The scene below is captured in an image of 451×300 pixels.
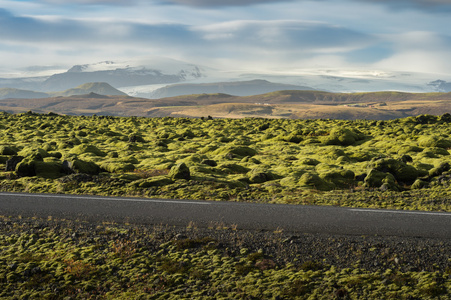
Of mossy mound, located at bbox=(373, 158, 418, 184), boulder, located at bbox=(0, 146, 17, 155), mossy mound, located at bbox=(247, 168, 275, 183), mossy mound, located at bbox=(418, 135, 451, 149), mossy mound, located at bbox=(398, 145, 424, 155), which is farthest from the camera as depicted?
mossy mound, located at bbox=(418, 135, 451, 149)

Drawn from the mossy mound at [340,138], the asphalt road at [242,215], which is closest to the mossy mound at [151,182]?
the asphalt road at [242,215]

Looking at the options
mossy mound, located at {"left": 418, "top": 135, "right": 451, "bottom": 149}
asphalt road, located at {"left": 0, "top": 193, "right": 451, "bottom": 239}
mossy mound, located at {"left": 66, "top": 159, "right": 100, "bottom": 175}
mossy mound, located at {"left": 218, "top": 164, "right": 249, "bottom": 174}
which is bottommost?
mossy mound, located at {"left": 218, "top": 164, "right": 249, "bottom": 174}

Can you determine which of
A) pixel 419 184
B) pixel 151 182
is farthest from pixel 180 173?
pixel 419 184

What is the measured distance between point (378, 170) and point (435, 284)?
12.6 m

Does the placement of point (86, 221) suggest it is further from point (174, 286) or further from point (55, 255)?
point (174, 286)

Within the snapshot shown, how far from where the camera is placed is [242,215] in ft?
40.9

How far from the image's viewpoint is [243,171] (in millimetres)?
23859

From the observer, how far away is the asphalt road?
10969 mm

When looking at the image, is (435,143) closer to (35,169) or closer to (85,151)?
(85,151)

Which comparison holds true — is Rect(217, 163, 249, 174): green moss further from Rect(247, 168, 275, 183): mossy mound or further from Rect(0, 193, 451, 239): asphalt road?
Rect(0, 193, 451, 239): asphalt road

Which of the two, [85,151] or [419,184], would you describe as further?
[85,151]

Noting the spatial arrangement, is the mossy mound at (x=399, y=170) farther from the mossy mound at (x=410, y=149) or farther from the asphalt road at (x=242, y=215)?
the mossy mound at (x=410, y=149)

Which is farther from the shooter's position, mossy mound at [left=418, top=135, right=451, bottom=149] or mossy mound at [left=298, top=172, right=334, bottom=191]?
mossy mound at [left=418, top=135, right=451, bottom=149]

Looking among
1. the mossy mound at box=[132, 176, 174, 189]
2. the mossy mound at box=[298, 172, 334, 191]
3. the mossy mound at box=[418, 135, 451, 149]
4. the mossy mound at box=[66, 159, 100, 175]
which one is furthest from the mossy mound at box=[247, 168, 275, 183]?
the mossy mound at box=[418, 135, 451, 149]
